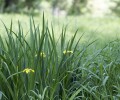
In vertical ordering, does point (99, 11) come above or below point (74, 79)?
below

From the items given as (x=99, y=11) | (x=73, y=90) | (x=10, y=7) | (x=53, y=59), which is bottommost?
(x=99, y=11)

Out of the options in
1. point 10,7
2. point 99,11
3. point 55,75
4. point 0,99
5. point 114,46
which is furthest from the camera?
point 99,11

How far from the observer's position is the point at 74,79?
2957 millimetres

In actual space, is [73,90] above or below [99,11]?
above

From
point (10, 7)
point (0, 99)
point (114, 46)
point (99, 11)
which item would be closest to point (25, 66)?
point (0, 99)

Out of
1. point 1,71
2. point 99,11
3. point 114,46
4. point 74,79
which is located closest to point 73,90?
point 74,79

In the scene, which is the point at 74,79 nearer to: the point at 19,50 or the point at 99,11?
the point at 19,50

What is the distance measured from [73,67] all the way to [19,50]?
476mm

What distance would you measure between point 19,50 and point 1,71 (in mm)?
216

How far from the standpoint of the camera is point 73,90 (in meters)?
2.83

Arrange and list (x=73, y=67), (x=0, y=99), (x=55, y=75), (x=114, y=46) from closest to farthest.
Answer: (x=0, y=99) < (x=55, y=75) < (x=73, y=67) < (x=114, y=46)

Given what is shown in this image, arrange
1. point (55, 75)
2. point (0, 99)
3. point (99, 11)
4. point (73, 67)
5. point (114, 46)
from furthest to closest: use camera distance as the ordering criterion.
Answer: point (99, 11), point (114, 46), point (73, 67), point (55, 75), point (0, 99)

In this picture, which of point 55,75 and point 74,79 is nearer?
point 55,75

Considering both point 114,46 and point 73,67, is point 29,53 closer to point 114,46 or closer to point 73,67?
point 73,67
